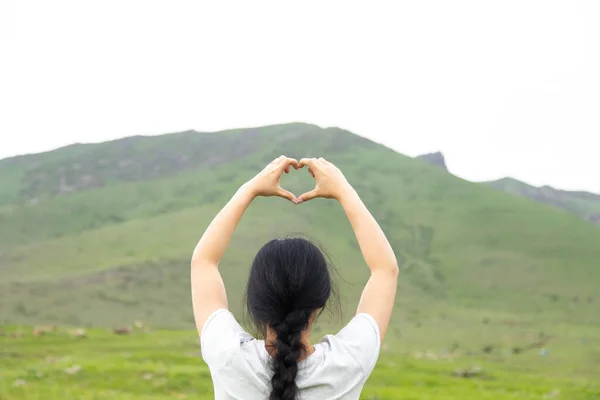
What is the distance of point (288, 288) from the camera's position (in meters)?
3.34

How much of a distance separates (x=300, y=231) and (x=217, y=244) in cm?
3763

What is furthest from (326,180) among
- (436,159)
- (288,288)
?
(436,159)

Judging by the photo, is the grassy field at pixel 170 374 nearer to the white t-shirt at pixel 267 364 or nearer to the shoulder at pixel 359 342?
the white t-shirt at pixel 267 364

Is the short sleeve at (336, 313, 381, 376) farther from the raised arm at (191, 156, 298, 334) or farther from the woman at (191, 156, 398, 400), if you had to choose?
the raised arm at (191, 156, 298, 334)

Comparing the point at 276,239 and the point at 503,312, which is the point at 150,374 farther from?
the point at 503,312

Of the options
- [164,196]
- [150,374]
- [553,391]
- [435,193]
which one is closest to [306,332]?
[150,374]

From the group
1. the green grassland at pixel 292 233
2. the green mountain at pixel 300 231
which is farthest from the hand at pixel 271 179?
the green mountain at pixel 300 231

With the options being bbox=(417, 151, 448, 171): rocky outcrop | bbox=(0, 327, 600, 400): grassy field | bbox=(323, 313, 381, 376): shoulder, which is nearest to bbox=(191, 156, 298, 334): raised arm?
bbox=(323, 313, 381, 376): shoulder

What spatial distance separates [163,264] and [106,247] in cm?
1873

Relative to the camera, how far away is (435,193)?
121 meters

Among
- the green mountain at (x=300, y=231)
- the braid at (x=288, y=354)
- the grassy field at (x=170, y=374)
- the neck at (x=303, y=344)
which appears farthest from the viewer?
the green mountain at (x=300, y=231)

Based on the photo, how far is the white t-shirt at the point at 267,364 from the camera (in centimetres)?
322

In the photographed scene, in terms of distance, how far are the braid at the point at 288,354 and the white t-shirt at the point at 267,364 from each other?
5 cm

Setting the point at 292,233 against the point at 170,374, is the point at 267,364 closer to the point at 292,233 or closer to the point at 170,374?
the point at 292,233
